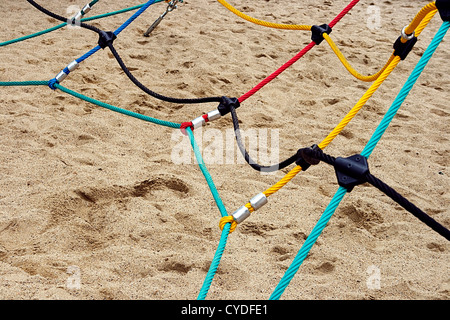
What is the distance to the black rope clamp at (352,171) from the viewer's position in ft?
3.21

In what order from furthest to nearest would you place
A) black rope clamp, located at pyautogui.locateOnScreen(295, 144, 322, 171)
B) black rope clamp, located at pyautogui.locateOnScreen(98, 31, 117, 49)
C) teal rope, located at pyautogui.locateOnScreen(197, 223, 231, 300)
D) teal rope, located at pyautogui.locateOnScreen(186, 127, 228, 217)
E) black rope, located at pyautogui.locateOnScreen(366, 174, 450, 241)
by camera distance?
black rope clamp, located at pyautogui.locateOnScreen(98, 31, 117, 49)
teal rope, located at pyautogui.locateOnScreen(186, 127, 228, 217)
black rope clamp, located at pyautogui.locateOnScreen(295, 144, 322, 171)
teal rope, located at pyautogui.locateOnScreen(197, 223, 231, 300)
black rope, located at pyautogui.locateOnScreen(366, 174, 450, 241)

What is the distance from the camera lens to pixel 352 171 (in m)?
0.99

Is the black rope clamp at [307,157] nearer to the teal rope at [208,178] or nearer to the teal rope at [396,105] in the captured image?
the teal rope at [396,105]

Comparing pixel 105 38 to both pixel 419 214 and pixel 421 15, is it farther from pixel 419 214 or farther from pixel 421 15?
pixel 419 214

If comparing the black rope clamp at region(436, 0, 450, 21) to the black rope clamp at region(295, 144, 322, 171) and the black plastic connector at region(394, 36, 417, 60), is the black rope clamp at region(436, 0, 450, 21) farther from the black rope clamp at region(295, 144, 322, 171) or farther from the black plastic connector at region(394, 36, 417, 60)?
the black rope clamp at region(295, 144, 322, 171)

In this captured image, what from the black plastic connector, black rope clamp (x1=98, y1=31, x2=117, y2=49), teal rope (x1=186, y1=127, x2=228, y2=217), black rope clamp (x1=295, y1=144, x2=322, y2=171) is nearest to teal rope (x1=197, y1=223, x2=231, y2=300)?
teal rope (x1=186, y1=127, x2=228, y2=217)

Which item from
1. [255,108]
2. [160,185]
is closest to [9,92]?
[160,185]

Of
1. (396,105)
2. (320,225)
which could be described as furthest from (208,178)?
(396,105)

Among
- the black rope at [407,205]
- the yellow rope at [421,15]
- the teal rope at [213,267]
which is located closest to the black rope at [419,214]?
the black rope at [407,205]

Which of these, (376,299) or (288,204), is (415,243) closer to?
(376,299)

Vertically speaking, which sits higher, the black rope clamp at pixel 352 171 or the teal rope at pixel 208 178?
the black rope clamp at pixel 352 171

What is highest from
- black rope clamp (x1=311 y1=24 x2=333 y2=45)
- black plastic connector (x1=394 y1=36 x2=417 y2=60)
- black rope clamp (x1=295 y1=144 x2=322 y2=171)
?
black plastic connector (x1=394 y1=36 x2=417 y2=60)

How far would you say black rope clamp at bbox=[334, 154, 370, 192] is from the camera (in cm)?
98
